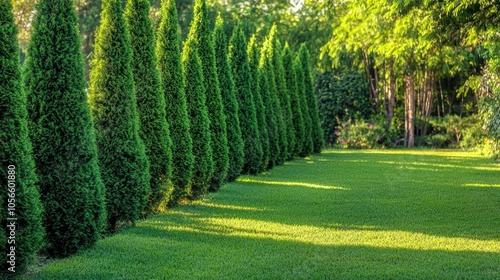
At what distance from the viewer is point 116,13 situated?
9.54 metres

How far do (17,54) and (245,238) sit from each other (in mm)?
3799

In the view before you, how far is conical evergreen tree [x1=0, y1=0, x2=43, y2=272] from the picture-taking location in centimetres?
625

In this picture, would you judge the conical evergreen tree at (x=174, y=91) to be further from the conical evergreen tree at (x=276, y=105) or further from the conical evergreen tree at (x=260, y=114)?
the conical evergreen tree at (x=276, y=105)

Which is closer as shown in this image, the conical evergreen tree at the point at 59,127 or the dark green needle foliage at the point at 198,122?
the conical evergreen tree at the point at 59,127

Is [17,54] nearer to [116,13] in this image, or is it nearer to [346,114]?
[116,13]

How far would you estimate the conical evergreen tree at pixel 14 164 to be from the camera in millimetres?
6246

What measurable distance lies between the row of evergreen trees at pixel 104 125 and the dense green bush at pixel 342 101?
19.8 metres

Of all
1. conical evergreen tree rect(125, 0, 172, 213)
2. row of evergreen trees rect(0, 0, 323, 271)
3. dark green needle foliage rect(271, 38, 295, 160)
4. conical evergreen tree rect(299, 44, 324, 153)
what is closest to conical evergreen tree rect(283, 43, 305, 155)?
dark green needle foliage rect(271, 38, 295, 160)

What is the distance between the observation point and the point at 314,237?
8.81 m

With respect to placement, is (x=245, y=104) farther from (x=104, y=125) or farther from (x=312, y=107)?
(x=312, y=107)

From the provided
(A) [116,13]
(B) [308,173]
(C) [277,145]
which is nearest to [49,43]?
(A) [116,13]

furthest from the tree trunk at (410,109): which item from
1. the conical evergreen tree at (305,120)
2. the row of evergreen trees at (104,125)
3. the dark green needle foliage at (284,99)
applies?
the row of evergreen trees at (104,125)

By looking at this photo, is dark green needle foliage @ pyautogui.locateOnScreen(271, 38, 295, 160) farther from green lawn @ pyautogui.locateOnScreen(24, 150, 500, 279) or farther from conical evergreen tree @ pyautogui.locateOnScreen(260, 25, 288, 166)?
green lawn @ pyautogui.locateOnScreen(24, 150, 500, 279)

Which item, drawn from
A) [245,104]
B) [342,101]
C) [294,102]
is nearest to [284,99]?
[294,102]
